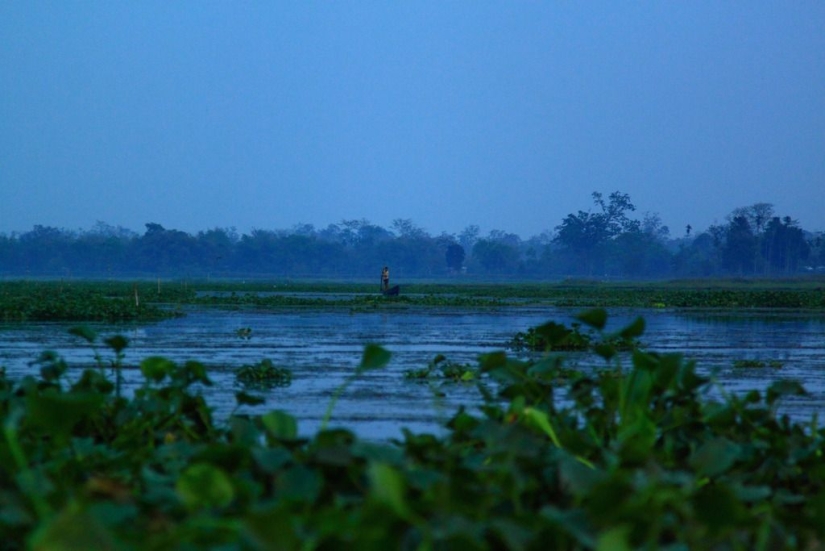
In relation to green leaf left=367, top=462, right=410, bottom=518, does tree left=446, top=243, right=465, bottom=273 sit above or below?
above

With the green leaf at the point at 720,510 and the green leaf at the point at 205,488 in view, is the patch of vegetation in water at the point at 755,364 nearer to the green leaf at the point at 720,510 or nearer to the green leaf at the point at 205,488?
the green leaf at the point at 720,510

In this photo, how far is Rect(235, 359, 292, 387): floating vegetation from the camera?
10.5 m

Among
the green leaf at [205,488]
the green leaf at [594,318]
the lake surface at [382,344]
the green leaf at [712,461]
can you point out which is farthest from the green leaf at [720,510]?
the lake surface at [382,344]

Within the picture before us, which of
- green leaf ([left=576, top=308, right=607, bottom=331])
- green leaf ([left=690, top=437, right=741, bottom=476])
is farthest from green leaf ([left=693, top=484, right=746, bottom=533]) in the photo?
green leaf ([left=576, top=308, right=607, bottom=331])

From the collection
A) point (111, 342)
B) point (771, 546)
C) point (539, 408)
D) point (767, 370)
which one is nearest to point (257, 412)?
point (111, 342)

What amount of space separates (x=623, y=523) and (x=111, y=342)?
403cm

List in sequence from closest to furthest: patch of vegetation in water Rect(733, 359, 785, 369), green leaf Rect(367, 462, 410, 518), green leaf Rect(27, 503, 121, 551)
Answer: green leaf Rect(27, 503, 121, 551)
green leaf Rect(367, 462, 410, 518)
patch of vegetation in water Rect(733, 359, 785, 369)

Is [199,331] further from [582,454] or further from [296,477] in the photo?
[296,477]

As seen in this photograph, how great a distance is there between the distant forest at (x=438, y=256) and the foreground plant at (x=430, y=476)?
10339 centimetres

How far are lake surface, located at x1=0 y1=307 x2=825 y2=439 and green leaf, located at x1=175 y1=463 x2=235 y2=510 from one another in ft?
11.4

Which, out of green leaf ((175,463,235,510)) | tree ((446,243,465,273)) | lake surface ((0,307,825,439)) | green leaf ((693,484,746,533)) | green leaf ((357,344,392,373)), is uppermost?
tree ((446,243,465,273))

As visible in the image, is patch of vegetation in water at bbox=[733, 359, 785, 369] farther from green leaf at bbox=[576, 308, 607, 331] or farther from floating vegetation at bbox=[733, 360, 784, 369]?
green leaf at bbox=[576, 308, 607, 331]

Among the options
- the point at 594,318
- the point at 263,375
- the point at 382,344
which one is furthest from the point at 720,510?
the point at 382,344

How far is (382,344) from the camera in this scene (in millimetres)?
15688
